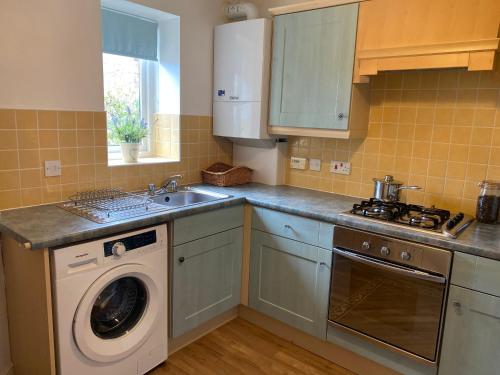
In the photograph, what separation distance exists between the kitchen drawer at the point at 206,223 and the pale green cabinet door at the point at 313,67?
72 cm

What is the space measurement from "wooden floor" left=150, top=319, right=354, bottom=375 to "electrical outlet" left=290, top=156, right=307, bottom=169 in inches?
47.5

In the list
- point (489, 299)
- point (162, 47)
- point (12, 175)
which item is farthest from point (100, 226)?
point (489, 299)

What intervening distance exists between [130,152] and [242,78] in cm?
94

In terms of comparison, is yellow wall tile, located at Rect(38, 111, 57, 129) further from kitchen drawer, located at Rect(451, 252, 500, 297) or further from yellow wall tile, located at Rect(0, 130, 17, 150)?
kitchen drawer, located at Rect(451, 252, 500, 297)

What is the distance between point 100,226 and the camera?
1715mm

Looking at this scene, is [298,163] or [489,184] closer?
[489,184]

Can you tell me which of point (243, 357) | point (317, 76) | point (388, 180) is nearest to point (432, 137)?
point (388, 180)

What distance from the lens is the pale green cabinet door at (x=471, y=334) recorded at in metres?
1.66

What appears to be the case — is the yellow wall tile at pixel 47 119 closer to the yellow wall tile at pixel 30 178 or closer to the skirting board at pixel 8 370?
the yellow wall tile at pixel 30 178

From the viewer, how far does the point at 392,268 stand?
6.14 feet

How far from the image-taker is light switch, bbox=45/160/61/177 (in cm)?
206

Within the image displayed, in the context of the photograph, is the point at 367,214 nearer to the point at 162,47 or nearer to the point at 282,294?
the point at 282,294

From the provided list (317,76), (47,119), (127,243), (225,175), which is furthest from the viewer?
(225,175)

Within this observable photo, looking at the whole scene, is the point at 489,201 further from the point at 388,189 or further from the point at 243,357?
the point at 243,357
